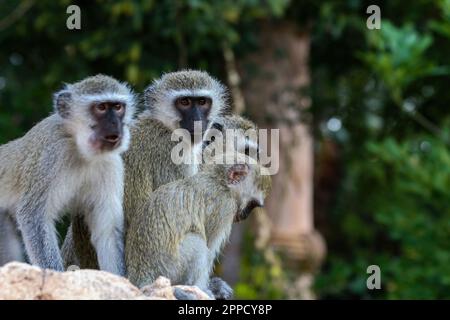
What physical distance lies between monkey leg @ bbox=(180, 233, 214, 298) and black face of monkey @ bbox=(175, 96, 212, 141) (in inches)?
33.0

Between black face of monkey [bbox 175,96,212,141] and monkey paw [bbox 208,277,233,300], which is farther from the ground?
black face of monkey [bbox 175,96,212,141]

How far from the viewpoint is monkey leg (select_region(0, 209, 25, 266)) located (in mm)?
6470

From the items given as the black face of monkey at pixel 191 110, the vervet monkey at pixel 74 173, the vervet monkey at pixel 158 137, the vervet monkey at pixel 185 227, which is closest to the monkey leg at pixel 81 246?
the vervet monkey at pixel 158 137

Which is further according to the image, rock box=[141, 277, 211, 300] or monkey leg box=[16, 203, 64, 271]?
monkey leg box=[16, 203, 64, 271]

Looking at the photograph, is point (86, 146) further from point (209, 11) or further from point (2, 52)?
point (2, 52)

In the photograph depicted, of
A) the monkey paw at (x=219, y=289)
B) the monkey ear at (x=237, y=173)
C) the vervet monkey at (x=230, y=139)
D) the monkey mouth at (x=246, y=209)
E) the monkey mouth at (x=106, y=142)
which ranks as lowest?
the monkey paw at (x=219, y=289)

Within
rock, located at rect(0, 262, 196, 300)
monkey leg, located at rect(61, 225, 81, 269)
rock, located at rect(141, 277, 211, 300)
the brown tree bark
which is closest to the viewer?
rock, located at rect(0, 262, 196, 300)

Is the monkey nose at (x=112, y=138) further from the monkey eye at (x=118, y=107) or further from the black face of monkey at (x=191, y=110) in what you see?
the black face of monkey at (x=191, y=110)

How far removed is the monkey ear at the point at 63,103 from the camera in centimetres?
637

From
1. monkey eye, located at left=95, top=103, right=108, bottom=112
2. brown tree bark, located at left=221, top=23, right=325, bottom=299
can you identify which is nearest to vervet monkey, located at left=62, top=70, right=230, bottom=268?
monkey eye, located at left=95, top=103, right=108, bottom=112

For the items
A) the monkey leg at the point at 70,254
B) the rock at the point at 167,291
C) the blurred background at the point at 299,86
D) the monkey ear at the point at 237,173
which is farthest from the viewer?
the blurred background at the point at 299,86

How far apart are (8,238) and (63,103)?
947 mm

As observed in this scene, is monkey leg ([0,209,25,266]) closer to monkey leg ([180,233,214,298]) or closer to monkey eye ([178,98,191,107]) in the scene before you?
monkey leg ([180,233,214,298])
